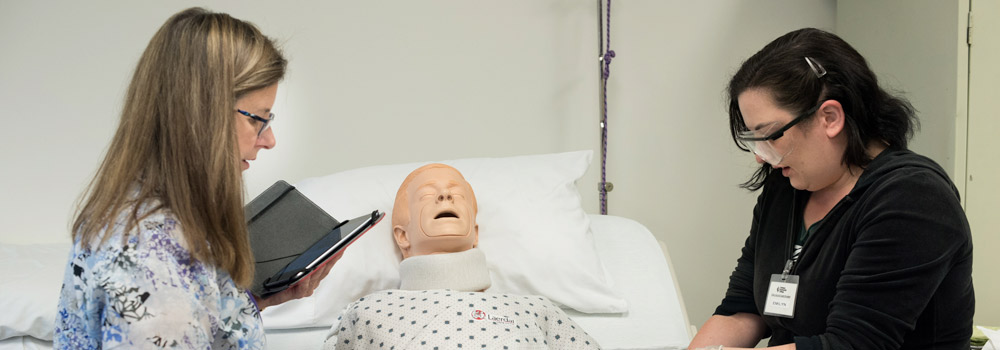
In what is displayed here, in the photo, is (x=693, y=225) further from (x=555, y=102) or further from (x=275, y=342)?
(x=275, y=342)

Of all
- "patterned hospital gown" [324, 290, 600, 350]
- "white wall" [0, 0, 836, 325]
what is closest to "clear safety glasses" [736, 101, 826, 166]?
"patterned hospital gown" [324, 290, 600, 350]

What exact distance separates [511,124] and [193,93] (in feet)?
6.27

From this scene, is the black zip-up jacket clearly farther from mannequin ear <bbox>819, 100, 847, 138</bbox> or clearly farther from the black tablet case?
the black tablet case

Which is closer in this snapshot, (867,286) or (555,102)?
(867,286)

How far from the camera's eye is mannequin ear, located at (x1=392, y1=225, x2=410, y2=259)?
2.24 meters

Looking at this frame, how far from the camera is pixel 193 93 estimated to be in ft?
3.66

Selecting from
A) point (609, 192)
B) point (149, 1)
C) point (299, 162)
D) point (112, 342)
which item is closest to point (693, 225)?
point (609, 192)

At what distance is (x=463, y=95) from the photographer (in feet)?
9.63

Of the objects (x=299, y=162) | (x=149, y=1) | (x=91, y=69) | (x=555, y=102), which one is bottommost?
(x=299, y=162)

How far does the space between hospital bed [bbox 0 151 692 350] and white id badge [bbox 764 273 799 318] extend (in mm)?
492

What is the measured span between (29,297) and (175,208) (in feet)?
4.20

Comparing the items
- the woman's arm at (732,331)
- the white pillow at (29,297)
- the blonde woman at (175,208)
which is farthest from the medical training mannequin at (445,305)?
the white pillow at (29,297)

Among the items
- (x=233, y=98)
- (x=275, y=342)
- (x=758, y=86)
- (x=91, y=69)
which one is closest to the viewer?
(x=233, y=98)

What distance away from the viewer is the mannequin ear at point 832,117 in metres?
1.50
